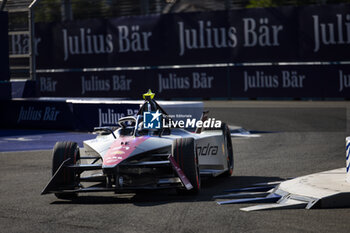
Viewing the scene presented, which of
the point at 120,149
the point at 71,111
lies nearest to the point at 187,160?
the point at 120,149

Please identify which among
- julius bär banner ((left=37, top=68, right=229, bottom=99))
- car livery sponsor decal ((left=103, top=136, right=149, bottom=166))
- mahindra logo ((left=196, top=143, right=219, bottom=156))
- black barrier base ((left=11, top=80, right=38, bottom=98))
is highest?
car livery sponsor decal ((left=103, top=136, right=149, bottom=166))

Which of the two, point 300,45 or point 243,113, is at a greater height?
point 300,45

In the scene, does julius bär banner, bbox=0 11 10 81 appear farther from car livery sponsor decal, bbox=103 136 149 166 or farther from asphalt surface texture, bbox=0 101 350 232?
car livery sponsor decal, bbox=103 136 149 166

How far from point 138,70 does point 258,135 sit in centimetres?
1214

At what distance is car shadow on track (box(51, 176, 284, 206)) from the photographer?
8.38 meters

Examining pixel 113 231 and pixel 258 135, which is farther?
pixel 258 135

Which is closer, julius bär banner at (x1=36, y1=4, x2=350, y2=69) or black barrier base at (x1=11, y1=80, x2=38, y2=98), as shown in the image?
black barrier base at (x1=11, y1=80, x2=38, y2=98)

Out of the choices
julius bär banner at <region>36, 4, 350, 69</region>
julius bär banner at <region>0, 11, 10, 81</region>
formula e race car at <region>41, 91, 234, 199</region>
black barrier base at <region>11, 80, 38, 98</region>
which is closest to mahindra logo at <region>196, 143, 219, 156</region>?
formula e race car at <region>41, 91, 234, 199</region>

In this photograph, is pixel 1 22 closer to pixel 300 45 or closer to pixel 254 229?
pixel 300 45

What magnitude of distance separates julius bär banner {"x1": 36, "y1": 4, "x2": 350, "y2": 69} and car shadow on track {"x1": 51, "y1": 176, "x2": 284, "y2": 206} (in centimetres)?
1466

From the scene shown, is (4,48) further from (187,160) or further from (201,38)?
(187,160)

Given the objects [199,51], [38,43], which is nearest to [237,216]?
[199,51]

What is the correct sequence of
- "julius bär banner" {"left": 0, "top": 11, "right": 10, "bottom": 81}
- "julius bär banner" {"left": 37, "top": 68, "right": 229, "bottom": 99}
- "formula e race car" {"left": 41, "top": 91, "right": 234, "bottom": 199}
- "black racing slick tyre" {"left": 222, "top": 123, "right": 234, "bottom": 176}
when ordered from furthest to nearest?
1. "julius bär banner" {"left": 37, "top": 68, "right": 229, "bottom": 99}
2. "julius bär banner" {"left": 0, "top": 11, "right": 10, "bottom": 81}
3. "black racing slick tyre" {"left": 222, "top": 123, "right": 234, "bottom": 176}
4. "formula e race car" {"left": 41, "top": 91, "right": 234, "bottom": 199}

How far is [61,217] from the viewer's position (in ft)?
24.6
